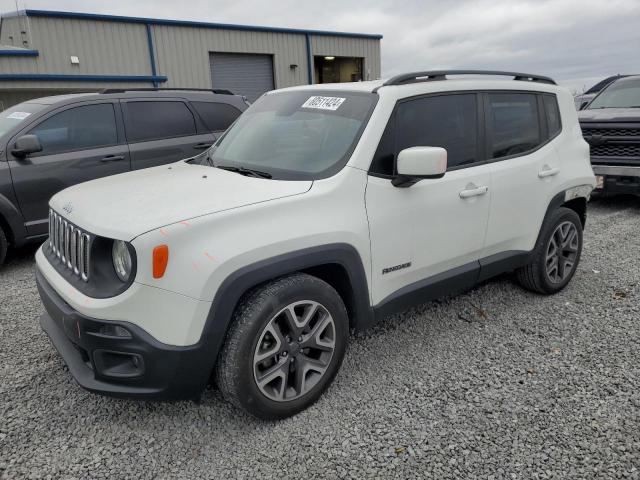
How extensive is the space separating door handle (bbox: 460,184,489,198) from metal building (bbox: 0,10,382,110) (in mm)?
15544

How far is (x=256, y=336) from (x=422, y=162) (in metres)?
1.25

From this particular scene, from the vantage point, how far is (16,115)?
5340 mm

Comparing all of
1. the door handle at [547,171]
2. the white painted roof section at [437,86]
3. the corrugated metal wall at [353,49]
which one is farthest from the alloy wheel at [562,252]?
the corrugated metal wall at [353,49]

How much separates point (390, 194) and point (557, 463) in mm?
1560

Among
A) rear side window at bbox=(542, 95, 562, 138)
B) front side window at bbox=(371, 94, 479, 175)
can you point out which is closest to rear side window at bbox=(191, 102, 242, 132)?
front side window at bbox=(371, 94, 479, 175)

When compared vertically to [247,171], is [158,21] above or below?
above

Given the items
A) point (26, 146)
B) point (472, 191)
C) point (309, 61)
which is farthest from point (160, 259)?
point (309, 61)

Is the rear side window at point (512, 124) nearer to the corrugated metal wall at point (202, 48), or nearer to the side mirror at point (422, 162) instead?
the side mirror at point (422, 162)

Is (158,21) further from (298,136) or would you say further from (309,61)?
(298,136)

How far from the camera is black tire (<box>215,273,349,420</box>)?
2332 millimetres

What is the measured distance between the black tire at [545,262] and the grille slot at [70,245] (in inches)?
125

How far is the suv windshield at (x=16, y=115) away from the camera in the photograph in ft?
17.0

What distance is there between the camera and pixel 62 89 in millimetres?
15570

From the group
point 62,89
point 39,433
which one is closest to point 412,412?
point 39,433
